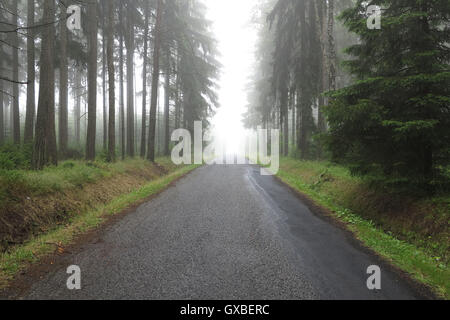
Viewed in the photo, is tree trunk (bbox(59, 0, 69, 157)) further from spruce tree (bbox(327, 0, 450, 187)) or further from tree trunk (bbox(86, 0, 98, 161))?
A: spruce tree (bbox(327, 0, 450, 187))

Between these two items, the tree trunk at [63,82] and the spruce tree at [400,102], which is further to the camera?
the tree trunk at [63,82]

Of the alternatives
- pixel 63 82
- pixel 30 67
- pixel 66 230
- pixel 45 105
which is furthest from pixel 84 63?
pixel 66 230

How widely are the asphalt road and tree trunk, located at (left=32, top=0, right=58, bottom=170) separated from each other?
4.35 metres

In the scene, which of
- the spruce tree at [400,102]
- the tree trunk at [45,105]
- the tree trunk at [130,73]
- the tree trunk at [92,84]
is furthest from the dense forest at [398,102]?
the tree trunk at [130,73]

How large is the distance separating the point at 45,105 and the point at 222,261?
7.99 meters

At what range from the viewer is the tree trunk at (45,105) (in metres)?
7.62

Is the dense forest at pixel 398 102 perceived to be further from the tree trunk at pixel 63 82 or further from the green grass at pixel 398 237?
the tree trunk at pixel 63 82

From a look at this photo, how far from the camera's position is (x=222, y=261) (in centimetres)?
356

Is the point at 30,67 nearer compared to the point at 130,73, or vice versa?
the point at 30,67

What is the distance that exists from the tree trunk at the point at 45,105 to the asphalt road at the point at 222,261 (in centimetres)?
435

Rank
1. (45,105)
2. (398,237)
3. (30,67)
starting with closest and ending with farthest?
(398,237), (45,105), (30,67)

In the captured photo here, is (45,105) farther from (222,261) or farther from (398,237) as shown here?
(398,237)

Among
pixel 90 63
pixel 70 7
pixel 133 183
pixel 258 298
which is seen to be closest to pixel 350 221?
pixel 258 298
